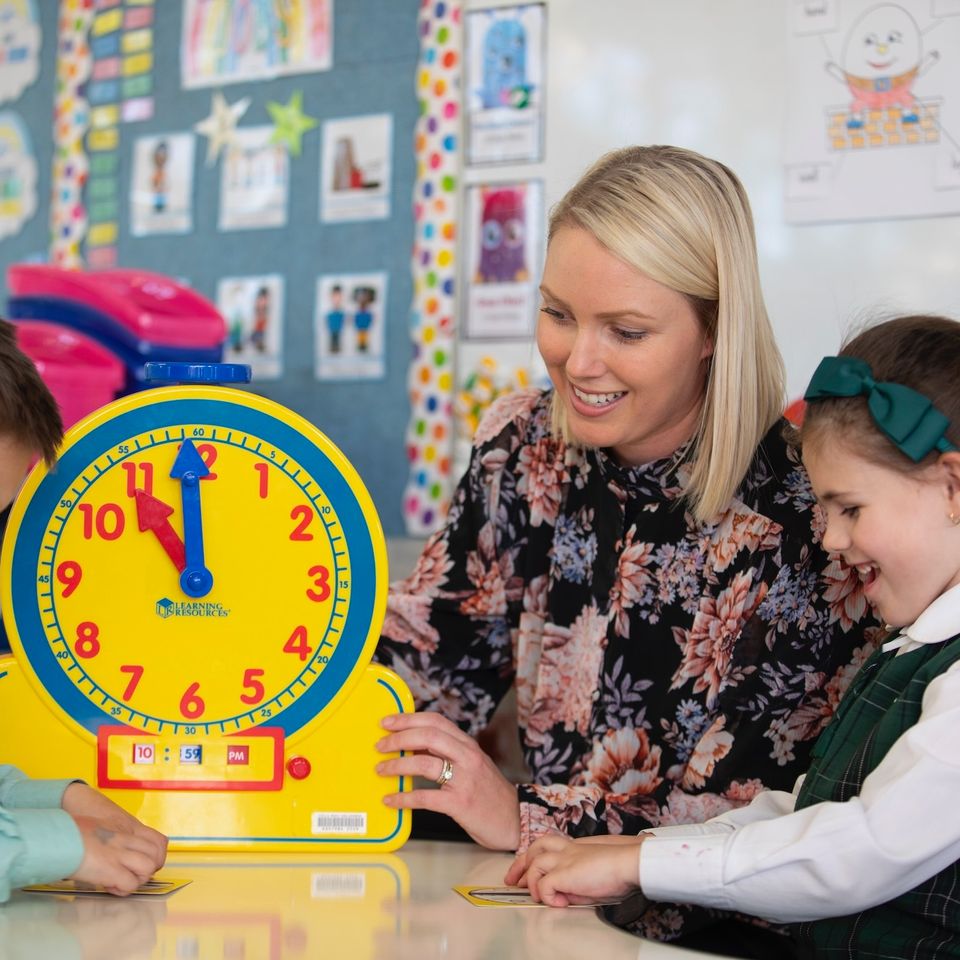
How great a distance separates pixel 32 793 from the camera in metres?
0.99

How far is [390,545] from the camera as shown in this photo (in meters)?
2.20

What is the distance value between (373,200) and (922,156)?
978mm

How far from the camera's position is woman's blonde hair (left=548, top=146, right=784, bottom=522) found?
113cm

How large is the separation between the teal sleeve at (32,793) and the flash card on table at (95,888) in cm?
6

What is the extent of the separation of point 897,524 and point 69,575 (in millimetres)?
671

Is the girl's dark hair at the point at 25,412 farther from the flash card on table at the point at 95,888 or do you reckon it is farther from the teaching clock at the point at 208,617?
the flash card on table at the point at 95,888

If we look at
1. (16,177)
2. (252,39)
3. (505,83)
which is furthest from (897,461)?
(16,177)

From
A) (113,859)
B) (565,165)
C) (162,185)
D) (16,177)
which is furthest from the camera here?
(16,177)

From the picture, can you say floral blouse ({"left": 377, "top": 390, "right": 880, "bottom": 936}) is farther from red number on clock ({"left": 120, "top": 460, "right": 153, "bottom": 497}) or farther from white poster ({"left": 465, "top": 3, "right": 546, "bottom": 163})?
white poster ({"left": 465, "top": 3, "right": 546, "bottom": 163})

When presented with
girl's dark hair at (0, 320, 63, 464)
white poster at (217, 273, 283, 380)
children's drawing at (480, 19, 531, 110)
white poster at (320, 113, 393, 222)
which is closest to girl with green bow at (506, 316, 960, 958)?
girl's dark hair at (0, 320, 63, 464)

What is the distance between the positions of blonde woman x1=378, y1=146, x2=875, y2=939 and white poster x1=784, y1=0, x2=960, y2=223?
0.79 metres

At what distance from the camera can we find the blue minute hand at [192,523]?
104cm

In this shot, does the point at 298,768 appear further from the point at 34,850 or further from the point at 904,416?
the point at 904,416

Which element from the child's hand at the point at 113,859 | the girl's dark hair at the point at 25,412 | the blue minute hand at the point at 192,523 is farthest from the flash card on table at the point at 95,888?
the girl's dark hair at the point at 25,412
